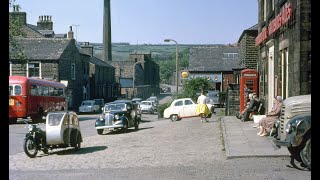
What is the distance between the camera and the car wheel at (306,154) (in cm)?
930

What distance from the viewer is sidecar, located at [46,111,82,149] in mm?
13891

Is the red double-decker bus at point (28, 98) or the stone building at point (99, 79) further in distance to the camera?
the stone building at point (99, 79)

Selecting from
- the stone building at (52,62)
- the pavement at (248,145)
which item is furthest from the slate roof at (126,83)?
the pavement at (248,145)

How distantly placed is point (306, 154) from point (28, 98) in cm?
2383

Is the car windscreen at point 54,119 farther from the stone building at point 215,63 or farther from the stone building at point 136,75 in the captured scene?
the stone building at point 136,75

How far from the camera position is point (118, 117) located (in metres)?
21.7

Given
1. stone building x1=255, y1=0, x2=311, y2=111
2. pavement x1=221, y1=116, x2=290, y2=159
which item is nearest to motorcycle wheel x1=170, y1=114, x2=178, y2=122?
stone building x1=255, y1=0, x2=311, y2=111

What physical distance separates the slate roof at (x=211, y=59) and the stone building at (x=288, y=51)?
38.8m

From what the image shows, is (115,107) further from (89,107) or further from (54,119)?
(89,107)

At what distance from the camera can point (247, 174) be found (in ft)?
31.1

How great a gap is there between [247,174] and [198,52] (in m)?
57.4
